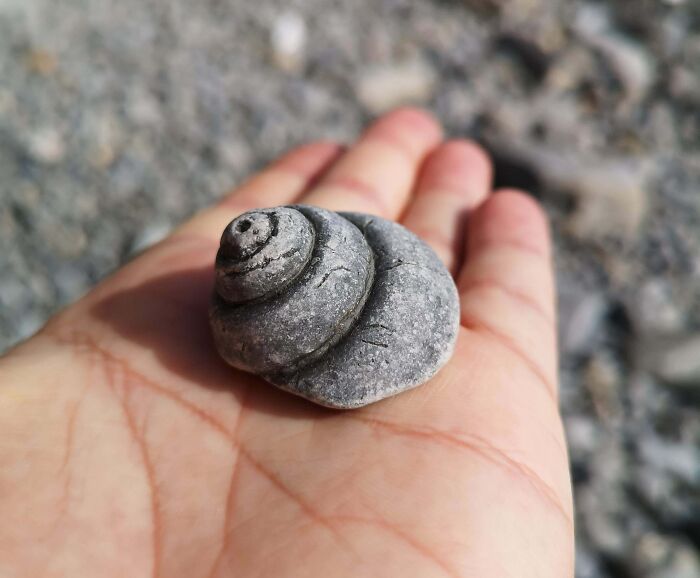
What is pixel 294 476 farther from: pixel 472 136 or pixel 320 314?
pixel 472 136

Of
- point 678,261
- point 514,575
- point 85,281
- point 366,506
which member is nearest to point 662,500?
point 678,261

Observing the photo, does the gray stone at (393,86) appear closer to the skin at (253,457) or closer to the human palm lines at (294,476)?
the skin at (253,457)

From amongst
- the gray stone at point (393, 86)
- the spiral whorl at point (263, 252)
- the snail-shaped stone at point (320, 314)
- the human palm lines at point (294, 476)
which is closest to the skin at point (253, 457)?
the human palm lines at point (294, 476)

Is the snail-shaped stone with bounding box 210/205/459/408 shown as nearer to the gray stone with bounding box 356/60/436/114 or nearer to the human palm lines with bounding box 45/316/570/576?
the human palm lines with bounding box 45/316/570/576

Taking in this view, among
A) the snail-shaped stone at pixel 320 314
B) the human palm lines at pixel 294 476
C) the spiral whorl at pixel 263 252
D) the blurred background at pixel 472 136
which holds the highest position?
the spiral whorl at pixel 263 252

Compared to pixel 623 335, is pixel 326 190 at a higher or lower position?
higher

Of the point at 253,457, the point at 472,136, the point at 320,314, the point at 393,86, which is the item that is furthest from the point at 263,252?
the point at 393,86

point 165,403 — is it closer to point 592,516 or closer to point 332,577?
point 332,577
